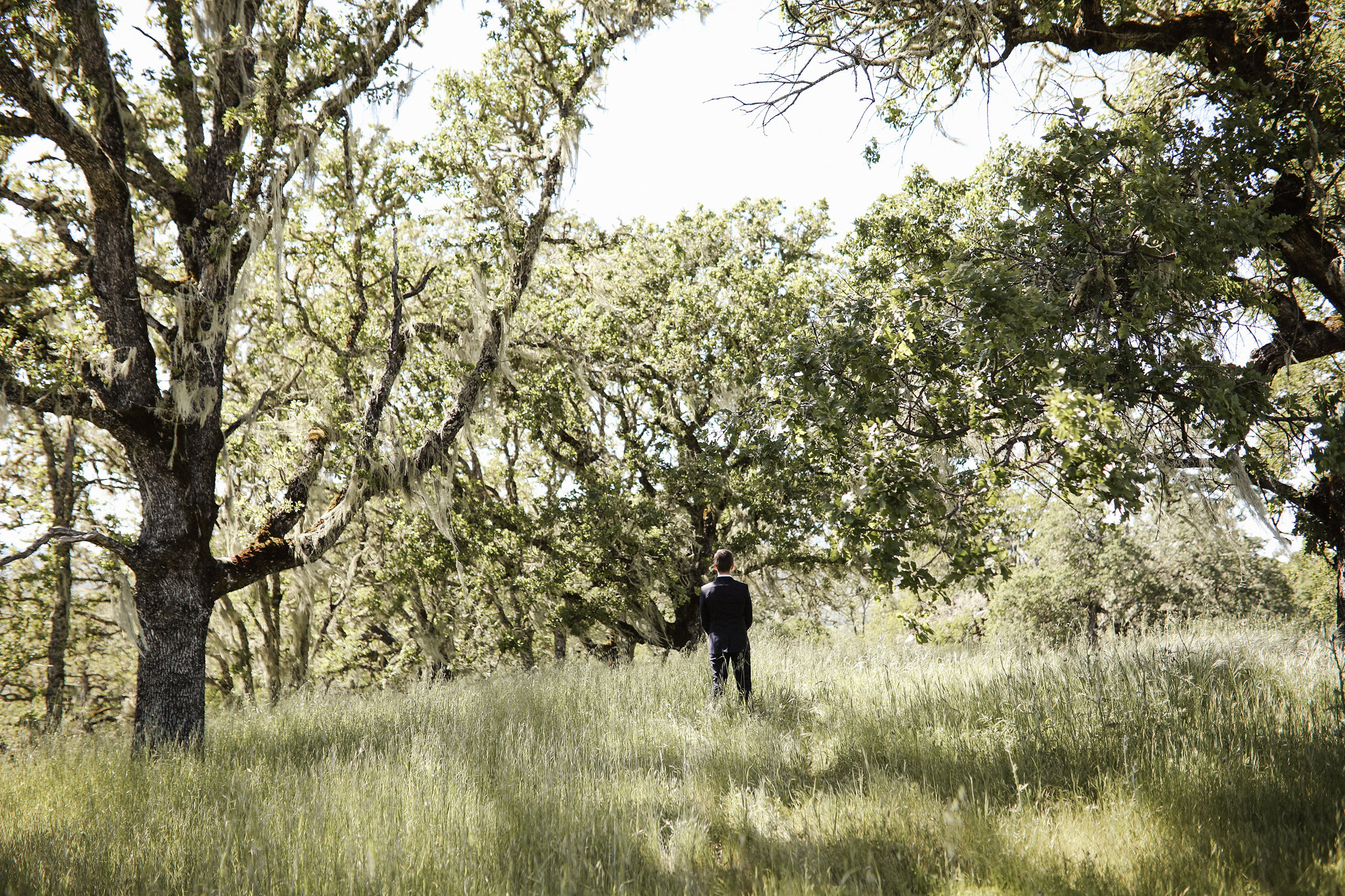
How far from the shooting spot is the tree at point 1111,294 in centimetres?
399

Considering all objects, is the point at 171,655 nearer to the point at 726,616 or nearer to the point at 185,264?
the point at 185,264

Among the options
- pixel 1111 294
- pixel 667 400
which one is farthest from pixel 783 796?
pixel 667 400

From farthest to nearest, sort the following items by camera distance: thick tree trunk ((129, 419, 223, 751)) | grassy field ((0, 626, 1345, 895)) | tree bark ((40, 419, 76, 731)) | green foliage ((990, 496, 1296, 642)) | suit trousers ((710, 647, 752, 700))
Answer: green foliage ((990, 496, 1296, 642)), tree bark ((40, 419, 76, 731)), thick tree trunk ((129, 419, 223, 751)), suit trousers ((710, 647, 752, 700)), grassy field ((0, 626, 1345, 895))

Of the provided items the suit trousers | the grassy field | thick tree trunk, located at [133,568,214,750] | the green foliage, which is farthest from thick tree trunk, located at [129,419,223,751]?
the green foliage

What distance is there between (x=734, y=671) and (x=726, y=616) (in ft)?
1.71

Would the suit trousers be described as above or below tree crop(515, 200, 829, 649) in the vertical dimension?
below

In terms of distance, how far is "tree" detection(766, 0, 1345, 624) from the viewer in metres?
3.99

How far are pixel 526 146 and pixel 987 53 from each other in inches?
243

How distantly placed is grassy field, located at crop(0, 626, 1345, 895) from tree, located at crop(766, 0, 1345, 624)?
139 centimetres

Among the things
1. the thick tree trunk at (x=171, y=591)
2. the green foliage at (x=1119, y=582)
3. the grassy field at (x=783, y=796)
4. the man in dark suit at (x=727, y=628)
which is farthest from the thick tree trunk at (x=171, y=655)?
the green foliage at (x=1119, y=582)

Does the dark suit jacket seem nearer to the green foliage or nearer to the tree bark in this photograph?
the tree bark

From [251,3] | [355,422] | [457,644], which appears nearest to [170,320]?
[355,422]

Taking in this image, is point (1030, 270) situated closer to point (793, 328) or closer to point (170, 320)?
point (793, 328)

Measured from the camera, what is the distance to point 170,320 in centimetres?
882
